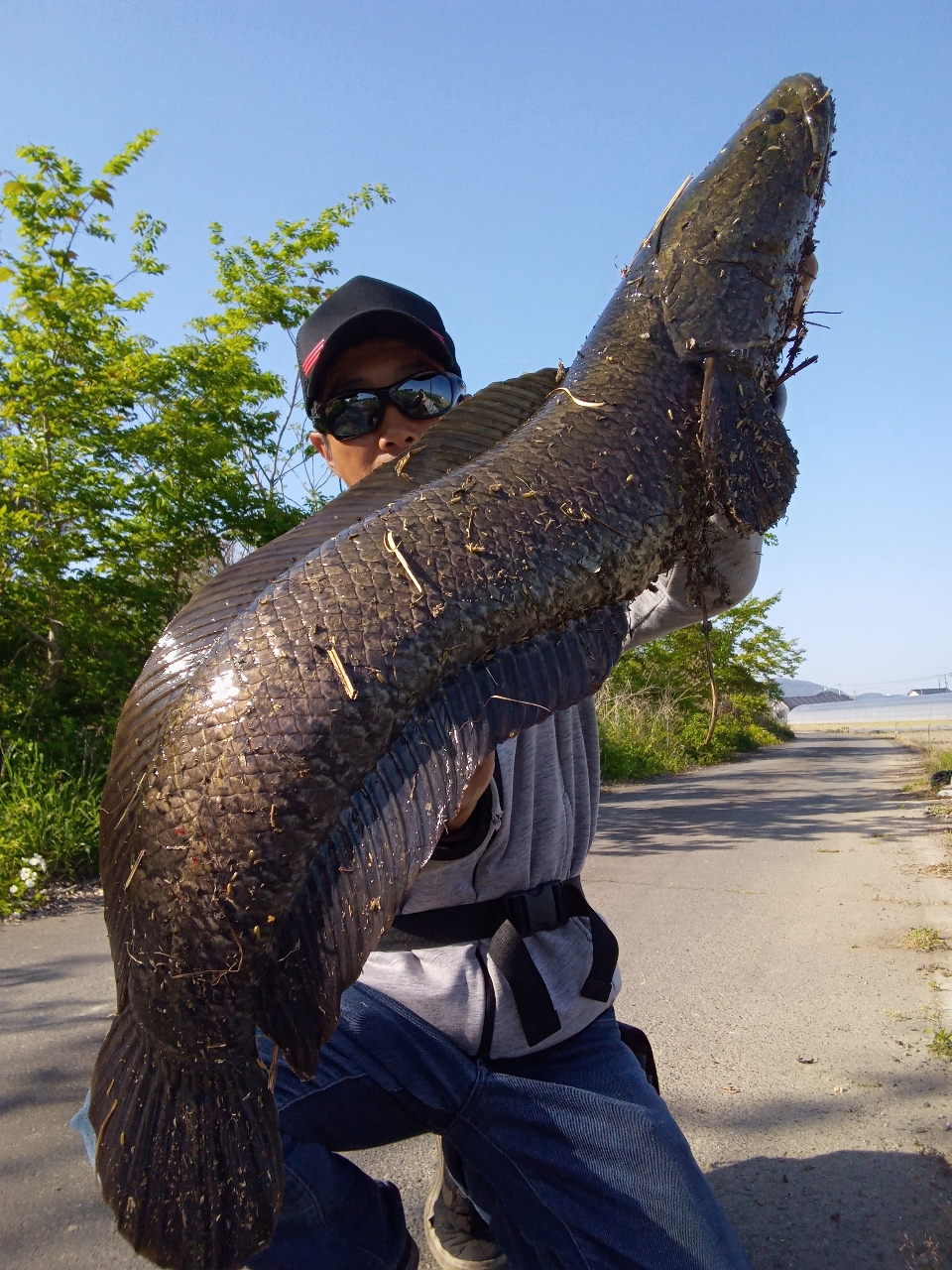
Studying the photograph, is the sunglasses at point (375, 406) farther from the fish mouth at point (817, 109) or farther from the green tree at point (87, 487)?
the green tree at point (87, 487)

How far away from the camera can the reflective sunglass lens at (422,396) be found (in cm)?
277

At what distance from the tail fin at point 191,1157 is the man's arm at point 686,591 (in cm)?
145

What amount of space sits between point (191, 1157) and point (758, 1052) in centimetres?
313

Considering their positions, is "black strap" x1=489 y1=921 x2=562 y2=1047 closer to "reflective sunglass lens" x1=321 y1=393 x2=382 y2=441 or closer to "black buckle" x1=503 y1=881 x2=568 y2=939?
"black buckle" x1=503 y1=881 x2=568 y2=939

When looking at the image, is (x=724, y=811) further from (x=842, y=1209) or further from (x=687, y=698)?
(x=687, y=698)

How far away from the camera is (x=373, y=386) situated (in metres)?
2.82

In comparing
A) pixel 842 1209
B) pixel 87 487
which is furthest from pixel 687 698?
pixel 842 1209

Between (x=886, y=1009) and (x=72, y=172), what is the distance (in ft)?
33.9

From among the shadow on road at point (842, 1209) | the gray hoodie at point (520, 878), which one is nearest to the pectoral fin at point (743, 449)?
the gray hoodie at point (520, 878)

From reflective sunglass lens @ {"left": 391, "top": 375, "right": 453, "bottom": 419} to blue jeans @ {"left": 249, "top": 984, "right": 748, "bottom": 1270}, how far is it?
65.2 inches

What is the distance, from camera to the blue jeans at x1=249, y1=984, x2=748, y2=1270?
2.13 metres

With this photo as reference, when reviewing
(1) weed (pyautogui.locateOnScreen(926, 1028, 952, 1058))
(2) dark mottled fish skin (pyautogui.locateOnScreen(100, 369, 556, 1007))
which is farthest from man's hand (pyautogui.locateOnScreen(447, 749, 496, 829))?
(1) weed (pyautogui.locateOnScreen(926, 1028, 952, 1058))

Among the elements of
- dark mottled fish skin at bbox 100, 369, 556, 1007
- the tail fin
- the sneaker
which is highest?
dark mottled fish skin at bbox 100, 369, 556, 1007

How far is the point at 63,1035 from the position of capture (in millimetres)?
4324
